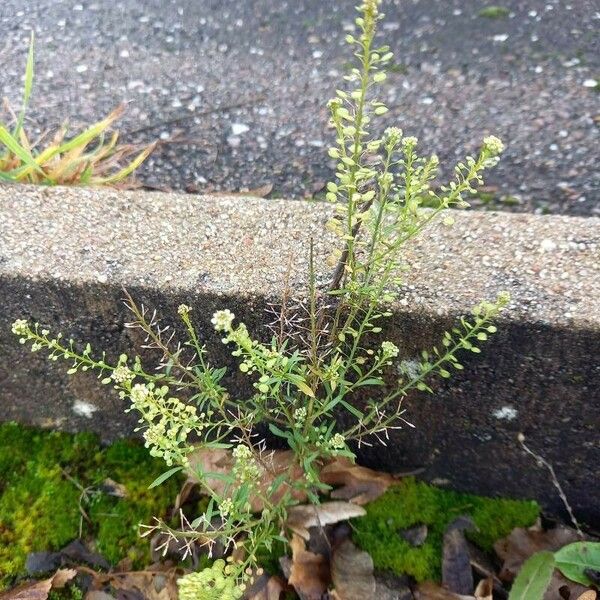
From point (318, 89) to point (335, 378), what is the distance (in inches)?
71.0

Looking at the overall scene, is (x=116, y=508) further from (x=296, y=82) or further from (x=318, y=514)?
(x=296, y=82)

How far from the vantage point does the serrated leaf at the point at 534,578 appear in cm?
161

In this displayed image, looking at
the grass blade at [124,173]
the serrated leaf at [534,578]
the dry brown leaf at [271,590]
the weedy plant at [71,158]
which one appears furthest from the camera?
the grass blade at [124,173]

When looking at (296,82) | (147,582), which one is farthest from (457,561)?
(296,82)

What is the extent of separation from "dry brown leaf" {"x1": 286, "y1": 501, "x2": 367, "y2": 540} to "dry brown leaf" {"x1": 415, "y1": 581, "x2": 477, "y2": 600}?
261 mm

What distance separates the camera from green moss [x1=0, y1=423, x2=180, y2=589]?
6.75ft

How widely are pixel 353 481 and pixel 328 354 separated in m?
0.61

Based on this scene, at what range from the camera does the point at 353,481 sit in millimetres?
2057

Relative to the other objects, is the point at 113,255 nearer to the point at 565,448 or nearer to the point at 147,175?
the point at 147,175

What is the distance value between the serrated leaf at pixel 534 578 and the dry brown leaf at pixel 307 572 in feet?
1.69

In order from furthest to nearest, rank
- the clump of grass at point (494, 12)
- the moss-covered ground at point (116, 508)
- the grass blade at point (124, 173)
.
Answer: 1. the clump of grass at point (494, 12)
2. the grass blade at point (124, 173)
3. the moss-covered ground at point (116, 508)

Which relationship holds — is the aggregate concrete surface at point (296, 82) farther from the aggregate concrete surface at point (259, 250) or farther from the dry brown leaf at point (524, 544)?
the dry brown leaf at point (524, 544)

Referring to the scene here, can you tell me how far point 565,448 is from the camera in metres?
1.86

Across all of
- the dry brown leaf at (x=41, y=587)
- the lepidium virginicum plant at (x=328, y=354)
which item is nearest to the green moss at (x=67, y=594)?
the dry brown leaf at (x=41, y=587)
